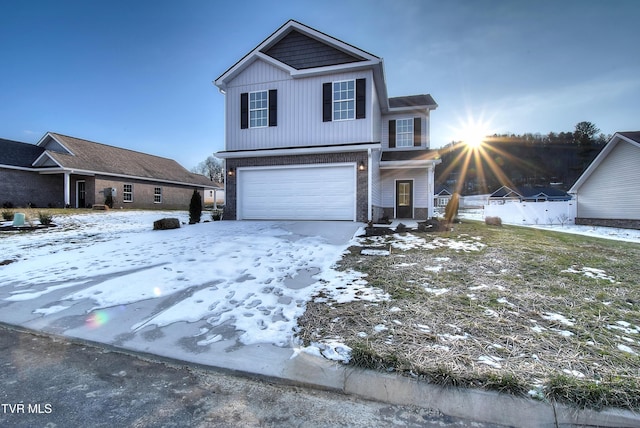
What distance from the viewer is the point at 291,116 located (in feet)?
38.6

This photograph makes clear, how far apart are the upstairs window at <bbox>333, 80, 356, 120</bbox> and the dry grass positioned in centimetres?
719

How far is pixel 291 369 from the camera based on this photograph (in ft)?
8.23

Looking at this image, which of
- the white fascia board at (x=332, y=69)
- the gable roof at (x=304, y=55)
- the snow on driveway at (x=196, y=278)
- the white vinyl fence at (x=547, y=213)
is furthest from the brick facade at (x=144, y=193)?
the white vinyl fence at (x=547, y=213)

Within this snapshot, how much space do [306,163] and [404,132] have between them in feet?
20.9

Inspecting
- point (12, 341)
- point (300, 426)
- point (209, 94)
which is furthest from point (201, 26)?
point (300, 426)

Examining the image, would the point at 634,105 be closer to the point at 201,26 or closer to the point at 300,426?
the point at 201,26

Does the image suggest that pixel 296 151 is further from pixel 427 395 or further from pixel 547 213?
pixel 547 213

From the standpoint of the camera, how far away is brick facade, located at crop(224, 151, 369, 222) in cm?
1070

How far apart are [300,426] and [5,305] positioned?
4723 millimetres

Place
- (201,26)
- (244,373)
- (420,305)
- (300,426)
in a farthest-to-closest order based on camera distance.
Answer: (201,26) < (420,305) < (244,373) < (300,426)

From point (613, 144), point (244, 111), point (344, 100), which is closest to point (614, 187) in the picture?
point (613, 144)

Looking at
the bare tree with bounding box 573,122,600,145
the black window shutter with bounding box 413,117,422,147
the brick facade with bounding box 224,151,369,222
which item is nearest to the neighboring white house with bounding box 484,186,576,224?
the black window shutter with bounding box 413,117,422,147

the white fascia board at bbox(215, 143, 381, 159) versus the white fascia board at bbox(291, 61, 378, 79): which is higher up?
the white fascia board at bbox(291, 61, 378, 79)

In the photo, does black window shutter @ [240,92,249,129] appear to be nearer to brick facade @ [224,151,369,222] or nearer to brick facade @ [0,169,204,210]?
brick facade @ [224,151,369,222]
